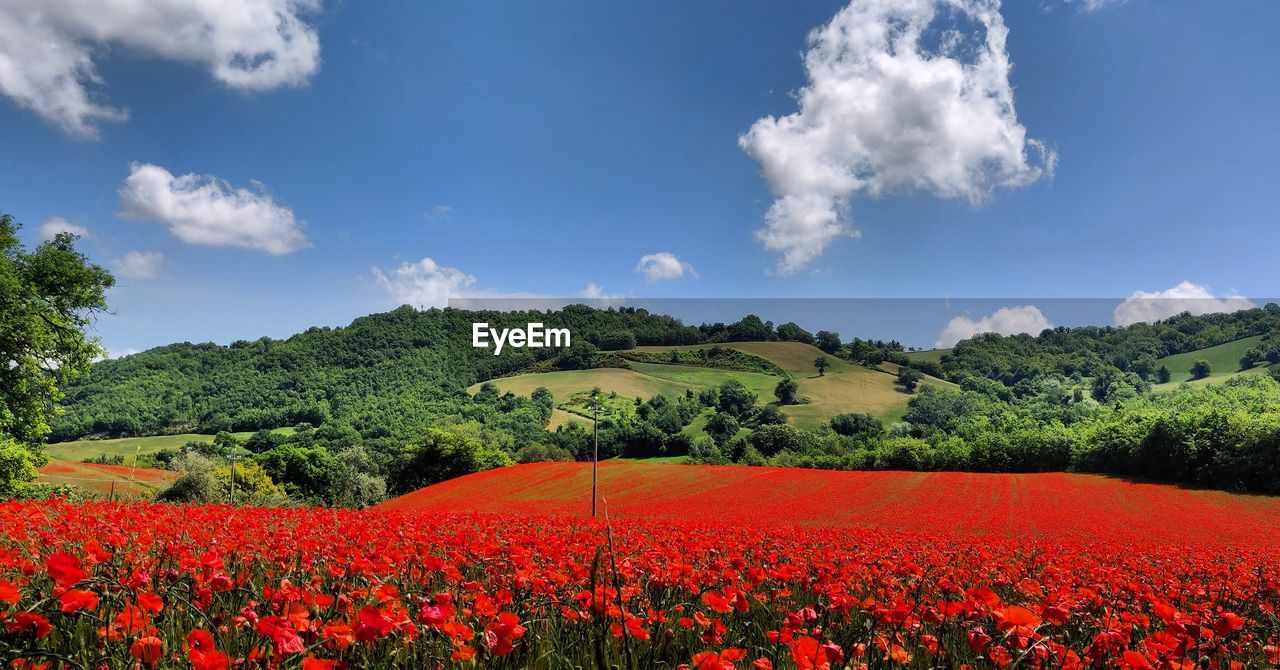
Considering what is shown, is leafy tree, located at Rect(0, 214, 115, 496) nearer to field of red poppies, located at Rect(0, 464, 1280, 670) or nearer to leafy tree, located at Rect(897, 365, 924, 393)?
field of red poppies, located at Rect(0, 464, 1280, 670)

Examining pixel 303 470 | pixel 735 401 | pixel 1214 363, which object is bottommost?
pixel 303 470

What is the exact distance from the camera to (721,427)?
307 ft

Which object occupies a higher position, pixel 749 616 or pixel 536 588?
pixel 536 588

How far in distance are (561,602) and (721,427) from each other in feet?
302

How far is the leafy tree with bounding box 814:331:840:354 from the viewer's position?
15888cm

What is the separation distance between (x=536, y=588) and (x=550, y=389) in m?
118

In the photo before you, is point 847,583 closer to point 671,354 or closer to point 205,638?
point 205,638

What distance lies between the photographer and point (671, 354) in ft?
498

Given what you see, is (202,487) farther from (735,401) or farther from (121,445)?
(735,401)

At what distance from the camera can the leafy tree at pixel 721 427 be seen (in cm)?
8956

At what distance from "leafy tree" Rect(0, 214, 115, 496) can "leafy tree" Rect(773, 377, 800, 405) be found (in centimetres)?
10008

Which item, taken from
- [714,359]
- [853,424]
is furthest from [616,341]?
[853,424]

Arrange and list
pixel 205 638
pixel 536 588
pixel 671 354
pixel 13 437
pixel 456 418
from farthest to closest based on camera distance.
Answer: pixel 671 354
pixel 456 418
pixel 13 437
pixel 536 588
pixel 205 638

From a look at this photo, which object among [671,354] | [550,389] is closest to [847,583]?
[550,389]
